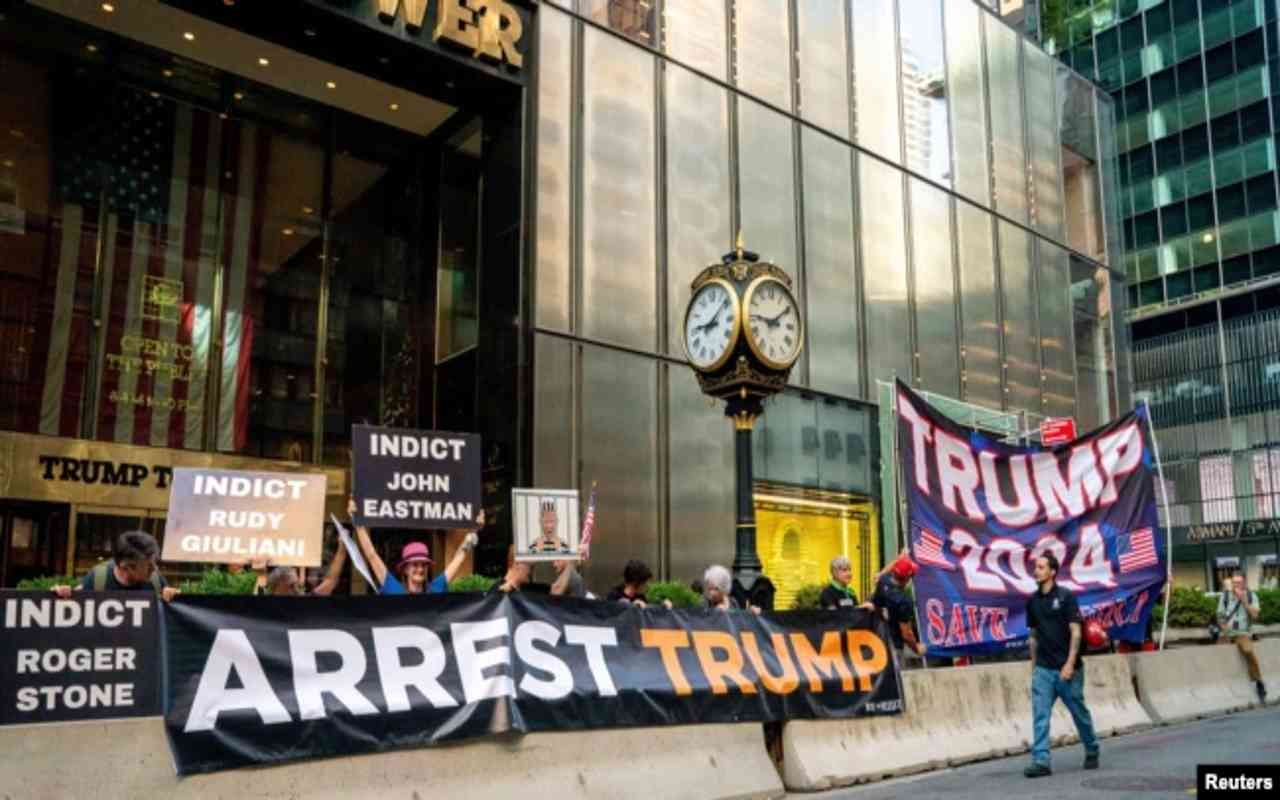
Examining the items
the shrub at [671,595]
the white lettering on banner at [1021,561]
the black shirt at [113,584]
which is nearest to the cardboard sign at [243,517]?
the black shirt at [113,584]

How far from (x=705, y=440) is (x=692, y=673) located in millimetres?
7908

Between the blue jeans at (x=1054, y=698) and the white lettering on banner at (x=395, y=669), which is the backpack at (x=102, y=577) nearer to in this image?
the white lettering on banner at (x=395, y=669)

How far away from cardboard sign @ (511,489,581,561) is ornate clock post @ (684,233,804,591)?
5.15ft

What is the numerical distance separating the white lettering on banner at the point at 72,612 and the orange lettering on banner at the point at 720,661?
13.7 feet

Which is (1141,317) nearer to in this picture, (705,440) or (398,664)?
(705,440)

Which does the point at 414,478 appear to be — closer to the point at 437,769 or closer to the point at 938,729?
the point at 437,769

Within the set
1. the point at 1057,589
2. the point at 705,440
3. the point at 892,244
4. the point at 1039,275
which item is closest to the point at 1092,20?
the point at 1039,275

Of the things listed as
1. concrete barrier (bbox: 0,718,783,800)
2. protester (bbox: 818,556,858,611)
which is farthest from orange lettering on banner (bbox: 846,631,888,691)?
concrete barrier (bbox: 0,718,783,800)

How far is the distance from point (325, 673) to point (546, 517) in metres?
3.75

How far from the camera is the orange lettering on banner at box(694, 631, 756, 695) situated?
909 centimetres

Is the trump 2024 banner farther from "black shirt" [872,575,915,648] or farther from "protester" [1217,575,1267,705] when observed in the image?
Answer: "protester" [1217,575,1267,705]

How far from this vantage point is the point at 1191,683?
1419 centimetres

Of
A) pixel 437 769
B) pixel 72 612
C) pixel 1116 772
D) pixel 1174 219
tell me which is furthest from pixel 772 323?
pixel 1174 219

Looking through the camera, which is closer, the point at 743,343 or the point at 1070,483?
the point at 743,343
